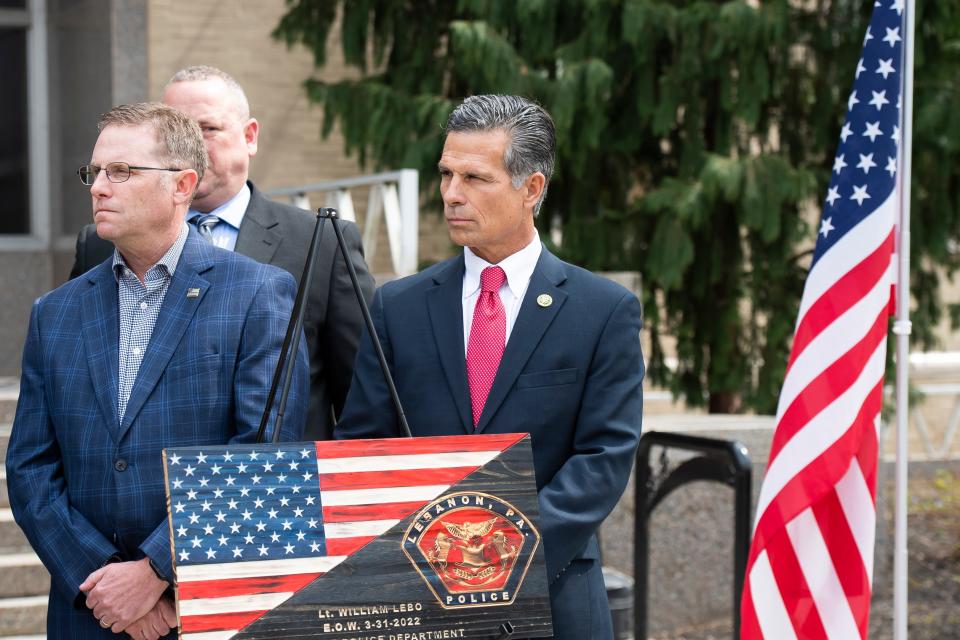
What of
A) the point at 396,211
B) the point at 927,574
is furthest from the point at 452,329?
the point at 927,574

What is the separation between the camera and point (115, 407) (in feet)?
10.3

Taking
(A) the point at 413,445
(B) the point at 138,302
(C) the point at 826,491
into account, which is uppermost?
(B) the point at 138,302

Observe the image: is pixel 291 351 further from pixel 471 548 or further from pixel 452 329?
pixel 471 548

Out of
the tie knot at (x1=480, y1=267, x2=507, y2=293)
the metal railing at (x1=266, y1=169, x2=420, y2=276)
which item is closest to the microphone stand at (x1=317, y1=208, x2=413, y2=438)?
the tie knot at (x1=480, y1=267, x2=507, y2=293)

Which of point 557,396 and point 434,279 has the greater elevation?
point 434,279

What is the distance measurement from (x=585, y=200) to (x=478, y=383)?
6.65 meters

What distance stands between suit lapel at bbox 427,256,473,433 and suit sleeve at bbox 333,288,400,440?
0.47 feet

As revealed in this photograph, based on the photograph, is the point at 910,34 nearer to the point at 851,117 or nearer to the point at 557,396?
the point at 851,117

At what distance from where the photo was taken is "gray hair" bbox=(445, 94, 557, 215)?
10.1ft

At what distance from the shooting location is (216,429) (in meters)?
3.18

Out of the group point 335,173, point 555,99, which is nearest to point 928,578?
point 555,99

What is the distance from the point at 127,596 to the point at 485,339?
98 cm

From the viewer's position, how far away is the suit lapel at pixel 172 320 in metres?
3.13

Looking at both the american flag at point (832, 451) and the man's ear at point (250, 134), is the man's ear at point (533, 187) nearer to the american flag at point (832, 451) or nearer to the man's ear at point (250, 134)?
the man's ear at point (250, 134)
